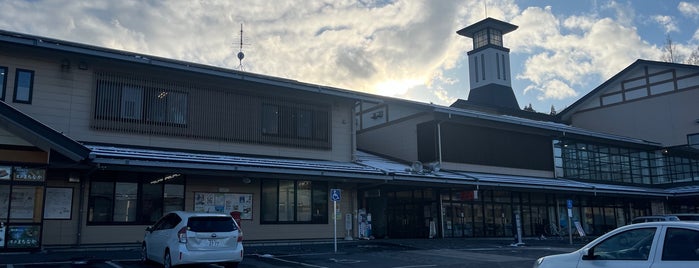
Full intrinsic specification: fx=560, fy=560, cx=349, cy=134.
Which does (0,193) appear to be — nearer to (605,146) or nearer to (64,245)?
(64,245)

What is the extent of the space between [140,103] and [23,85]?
11.9ft

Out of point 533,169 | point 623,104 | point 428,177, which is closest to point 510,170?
point 533,169

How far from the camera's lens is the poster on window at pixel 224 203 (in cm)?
2048

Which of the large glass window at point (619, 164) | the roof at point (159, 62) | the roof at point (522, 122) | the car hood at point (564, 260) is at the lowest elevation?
the car hood at point (564, 260)

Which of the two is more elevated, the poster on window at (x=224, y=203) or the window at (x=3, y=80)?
the window at (x=3, y=80)

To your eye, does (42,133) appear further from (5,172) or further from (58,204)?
(58,204)

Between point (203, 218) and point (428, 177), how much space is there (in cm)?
1224

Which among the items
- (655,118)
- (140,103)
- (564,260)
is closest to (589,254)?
(564,260)

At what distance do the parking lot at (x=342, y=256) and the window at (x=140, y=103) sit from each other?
4.61 meters

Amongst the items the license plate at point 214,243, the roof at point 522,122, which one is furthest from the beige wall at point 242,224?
the license plate at point 214,243

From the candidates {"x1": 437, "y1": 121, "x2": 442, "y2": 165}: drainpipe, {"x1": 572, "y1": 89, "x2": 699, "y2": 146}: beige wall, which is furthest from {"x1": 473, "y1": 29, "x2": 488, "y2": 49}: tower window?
{"x1": 437, "y1": 121, "x2": 442, "y2": 165}: drainpipe

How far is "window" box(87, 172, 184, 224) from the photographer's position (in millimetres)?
18703

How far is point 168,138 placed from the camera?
2020 cm

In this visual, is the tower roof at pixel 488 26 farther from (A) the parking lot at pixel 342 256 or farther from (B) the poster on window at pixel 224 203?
(B) the poster on window at pixel 224 203
